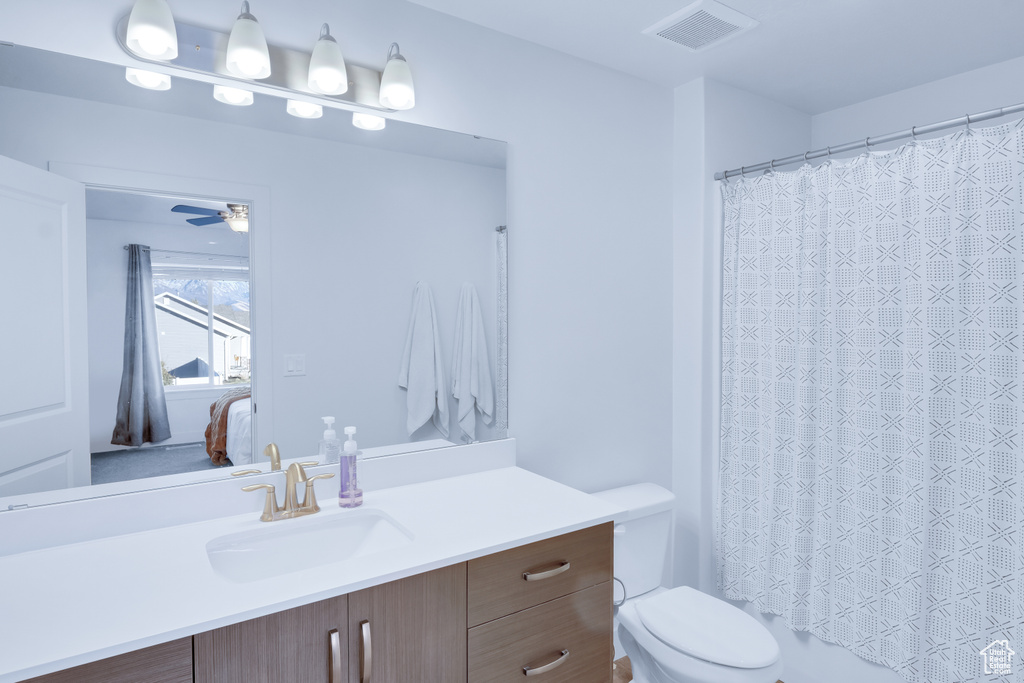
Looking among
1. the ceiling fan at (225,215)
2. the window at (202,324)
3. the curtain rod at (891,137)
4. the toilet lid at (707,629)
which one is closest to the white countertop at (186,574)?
the window at (202,324)

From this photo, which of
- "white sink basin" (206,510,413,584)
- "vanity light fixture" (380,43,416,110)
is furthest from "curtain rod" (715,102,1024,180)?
"white sink basin" (206,510,413,584)

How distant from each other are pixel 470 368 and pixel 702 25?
1.40 meters

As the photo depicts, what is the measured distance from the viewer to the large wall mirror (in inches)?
52.1

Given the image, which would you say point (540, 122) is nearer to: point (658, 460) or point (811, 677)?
point (658, 460)

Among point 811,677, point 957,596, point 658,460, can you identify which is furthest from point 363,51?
point 811,677

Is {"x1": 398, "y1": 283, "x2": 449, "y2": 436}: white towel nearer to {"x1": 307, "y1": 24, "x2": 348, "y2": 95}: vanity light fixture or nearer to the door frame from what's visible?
the door frame

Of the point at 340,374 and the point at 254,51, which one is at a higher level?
the point at 254,51

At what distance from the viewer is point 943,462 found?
1753mm

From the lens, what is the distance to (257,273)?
5.09 feet

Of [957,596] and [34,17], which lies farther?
[957,596]

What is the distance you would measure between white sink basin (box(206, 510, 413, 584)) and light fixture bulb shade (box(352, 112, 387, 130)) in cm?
113

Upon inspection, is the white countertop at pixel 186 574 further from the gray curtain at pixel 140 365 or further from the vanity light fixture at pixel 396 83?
the vanity light fixture at pixel 396 83

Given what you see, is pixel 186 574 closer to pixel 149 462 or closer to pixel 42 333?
pixel 149 462

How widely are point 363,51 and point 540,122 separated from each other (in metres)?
0.67
